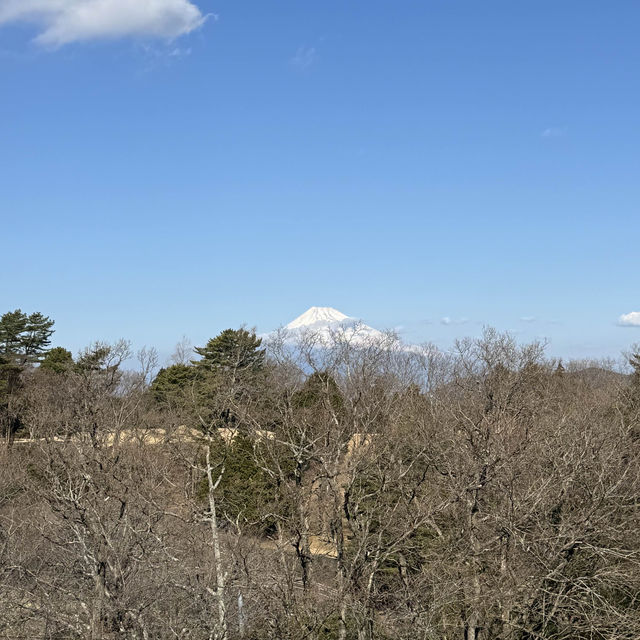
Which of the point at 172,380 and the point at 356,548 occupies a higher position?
the point at 172,380

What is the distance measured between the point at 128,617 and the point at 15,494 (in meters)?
15.1

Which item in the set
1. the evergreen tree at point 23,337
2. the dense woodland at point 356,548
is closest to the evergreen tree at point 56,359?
the evergreen tree at point 23,337

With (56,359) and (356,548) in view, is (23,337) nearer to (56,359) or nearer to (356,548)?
(56,359)

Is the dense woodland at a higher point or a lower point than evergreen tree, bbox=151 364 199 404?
lower

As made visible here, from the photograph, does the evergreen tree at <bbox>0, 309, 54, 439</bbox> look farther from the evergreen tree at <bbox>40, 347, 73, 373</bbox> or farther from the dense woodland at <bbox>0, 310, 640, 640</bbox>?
the dense woodland at <bbox>0, 310, 640, 640</bbox>

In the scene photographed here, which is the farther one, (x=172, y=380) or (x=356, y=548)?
(x=172, y=380)

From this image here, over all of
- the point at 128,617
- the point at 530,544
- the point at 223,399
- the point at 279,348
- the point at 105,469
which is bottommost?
the point at 128,617

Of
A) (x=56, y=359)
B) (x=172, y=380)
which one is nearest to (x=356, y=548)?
(x=172, y=380)

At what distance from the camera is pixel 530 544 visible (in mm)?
13719

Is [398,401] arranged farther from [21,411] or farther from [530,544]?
[21,411]

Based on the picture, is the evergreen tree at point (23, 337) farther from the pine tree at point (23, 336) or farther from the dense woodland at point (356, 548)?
the dense woodland at point (356, 548)

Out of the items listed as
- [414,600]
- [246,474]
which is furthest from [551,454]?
[246,474]

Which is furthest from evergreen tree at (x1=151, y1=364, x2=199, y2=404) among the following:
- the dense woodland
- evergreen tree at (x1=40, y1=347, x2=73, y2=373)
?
the dense woodland

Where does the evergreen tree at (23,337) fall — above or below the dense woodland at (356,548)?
above
